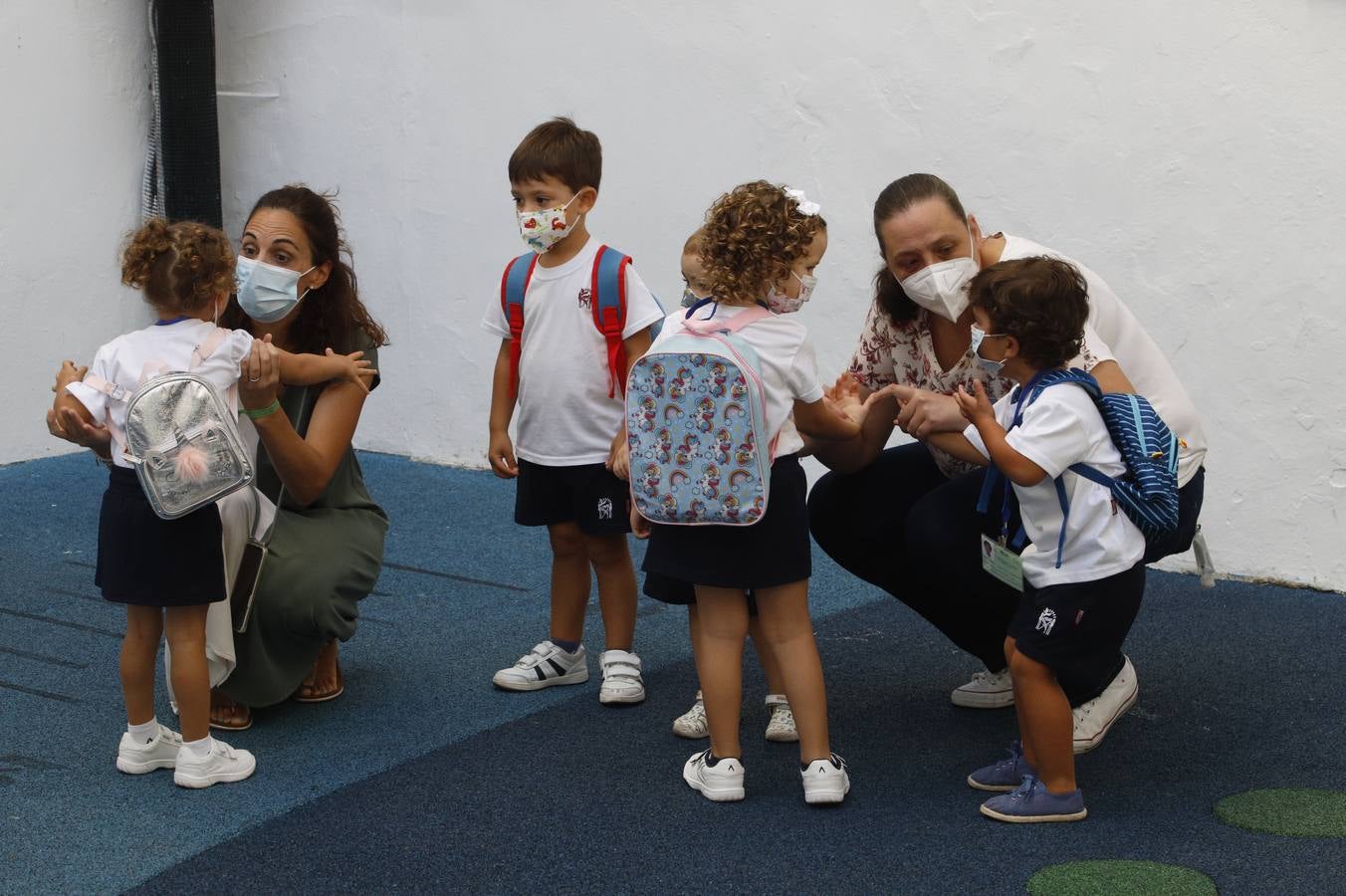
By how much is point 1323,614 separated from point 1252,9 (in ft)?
→ 5.50

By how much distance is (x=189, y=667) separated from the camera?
2934mm

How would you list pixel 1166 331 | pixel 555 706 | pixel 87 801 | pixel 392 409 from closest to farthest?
pixel 87 801 → pixel 555 706 → pixel 1166 331 → pixel 392 409

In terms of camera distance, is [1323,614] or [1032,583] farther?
[1323,614]

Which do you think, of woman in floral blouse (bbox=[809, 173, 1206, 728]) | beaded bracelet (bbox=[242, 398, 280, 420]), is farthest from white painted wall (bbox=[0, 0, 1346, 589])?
beaded bracelet (bbox=[242, 398, 280, 420])

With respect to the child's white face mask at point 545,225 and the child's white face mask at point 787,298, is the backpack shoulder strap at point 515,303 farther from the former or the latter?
the child's white face mask at point 787,298

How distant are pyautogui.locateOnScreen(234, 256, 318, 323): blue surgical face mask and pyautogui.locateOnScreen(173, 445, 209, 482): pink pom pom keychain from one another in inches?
21.5

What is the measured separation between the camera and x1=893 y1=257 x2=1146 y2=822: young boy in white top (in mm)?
2617

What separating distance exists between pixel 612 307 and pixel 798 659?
39.8 inches

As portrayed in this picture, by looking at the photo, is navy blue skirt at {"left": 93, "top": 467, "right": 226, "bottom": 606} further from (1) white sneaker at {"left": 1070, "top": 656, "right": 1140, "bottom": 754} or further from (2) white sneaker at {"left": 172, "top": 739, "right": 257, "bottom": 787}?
(1) white sneaker at {"left": 1070, "top": 656, "right": 1140, "bottom": 754}

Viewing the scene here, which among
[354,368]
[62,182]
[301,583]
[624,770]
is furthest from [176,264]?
[62,182]

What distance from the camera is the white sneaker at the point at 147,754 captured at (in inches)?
119

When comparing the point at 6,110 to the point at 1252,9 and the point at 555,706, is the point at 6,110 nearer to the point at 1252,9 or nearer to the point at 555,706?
the point at 555,706

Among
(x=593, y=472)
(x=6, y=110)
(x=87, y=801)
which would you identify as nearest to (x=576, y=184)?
(x=593, y=472)

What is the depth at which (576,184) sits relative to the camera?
138 inches
